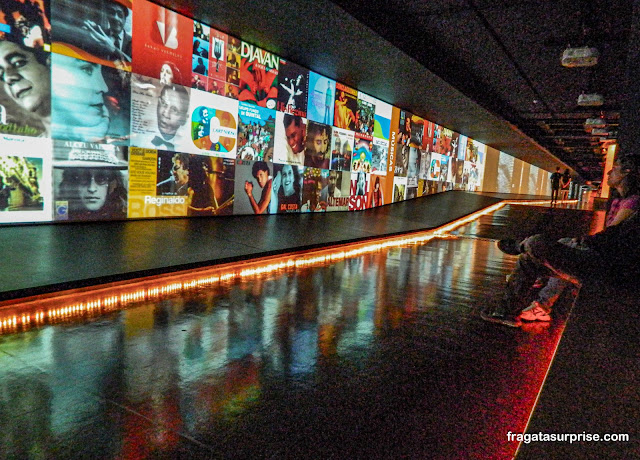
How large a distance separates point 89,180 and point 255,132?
13.4 ft

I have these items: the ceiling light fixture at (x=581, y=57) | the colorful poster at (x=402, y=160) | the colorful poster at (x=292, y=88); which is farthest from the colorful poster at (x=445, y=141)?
the ceiling light fixture at (x=581, y=57)

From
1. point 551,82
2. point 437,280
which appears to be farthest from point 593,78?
point 437,280

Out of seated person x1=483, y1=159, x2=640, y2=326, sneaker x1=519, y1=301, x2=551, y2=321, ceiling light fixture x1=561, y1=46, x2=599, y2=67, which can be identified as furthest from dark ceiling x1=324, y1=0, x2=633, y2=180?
sneaker x1=519, y1=301, x2=551, y2=321

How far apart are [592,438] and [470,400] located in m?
1.08

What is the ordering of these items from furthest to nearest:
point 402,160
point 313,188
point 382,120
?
point 402,160, point 382,120, point 313,188

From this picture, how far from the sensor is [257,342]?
3.27 meters

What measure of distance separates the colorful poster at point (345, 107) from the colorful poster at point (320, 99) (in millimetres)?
269

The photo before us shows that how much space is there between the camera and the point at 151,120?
8398mm

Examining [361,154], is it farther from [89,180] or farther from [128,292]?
[128,292]

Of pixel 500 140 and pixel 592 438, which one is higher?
pixel 500 140

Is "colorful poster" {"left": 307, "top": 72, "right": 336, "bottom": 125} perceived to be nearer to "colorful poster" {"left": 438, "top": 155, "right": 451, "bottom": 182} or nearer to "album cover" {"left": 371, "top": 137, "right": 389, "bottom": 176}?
"album cover" {"left": 371, "top": 137, "right": 389, "bottom": 176}

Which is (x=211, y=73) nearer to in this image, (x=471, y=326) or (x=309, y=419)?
(x=471, y=326)

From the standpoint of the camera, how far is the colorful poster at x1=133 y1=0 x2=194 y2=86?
802 centimetres

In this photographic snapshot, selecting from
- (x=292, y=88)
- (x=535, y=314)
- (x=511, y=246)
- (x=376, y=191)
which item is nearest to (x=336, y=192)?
(x=376, y=191)
